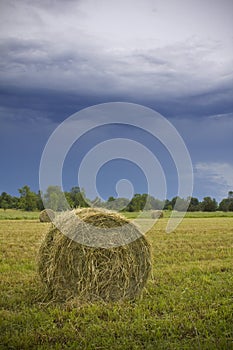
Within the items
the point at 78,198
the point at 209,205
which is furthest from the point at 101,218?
the point at 209,205

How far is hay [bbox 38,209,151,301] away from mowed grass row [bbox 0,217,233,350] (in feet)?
0.87

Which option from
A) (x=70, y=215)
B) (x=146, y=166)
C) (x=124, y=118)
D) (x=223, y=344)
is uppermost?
(x=124, y=118)

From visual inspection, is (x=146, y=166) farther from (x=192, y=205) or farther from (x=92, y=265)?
(x=192, y=205)

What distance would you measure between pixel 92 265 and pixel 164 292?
1302 millimetres

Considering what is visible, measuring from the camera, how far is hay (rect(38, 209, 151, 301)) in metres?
6.78

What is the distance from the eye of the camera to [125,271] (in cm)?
693

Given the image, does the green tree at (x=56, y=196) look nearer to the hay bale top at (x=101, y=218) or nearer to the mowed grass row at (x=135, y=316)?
the mowed grass row at (x=135, y=316)

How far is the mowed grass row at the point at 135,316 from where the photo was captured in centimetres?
496

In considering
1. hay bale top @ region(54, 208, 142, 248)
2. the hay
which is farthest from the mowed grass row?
hay bale top @ region(54, 208, 142, 248)

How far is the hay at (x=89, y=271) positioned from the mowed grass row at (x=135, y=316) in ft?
0.87

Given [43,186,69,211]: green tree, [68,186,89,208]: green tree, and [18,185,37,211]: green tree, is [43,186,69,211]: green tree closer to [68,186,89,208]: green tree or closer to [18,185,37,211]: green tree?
[68,186,89,208]: green tree

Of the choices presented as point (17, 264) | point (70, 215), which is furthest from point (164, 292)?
point (17, 264)

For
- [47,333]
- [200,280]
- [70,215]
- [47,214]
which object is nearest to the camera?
[47,333]

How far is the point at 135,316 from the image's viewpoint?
230 inches
